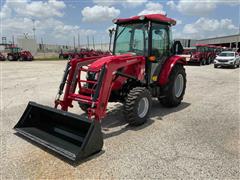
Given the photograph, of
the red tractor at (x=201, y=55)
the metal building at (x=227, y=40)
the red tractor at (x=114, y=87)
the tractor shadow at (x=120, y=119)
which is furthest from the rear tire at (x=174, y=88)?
the metal building at (x=227, y=40)

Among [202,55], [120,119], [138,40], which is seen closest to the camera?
[120,119]

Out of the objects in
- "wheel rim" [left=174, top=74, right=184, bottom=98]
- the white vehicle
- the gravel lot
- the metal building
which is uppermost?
the metal building

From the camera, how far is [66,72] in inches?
194

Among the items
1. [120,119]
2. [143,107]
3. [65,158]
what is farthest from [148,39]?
[65,158]

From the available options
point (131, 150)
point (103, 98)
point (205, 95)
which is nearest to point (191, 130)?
point (131, 150)

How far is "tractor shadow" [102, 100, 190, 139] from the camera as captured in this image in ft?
15.4

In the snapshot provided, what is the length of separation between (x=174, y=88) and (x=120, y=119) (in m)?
1.82

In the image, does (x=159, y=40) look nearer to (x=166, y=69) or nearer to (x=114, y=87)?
(x=166, y=69)

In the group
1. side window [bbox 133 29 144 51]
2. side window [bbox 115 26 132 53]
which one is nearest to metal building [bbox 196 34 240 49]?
side window [bbox 115 26 132 53]

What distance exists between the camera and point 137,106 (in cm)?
462

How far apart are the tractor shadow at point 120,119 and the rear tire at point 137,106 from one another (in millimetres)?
194

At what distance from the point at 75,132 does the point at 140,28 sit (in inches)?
117

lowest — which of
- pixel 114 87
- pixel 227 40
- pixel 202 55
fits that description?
pixel 114 87

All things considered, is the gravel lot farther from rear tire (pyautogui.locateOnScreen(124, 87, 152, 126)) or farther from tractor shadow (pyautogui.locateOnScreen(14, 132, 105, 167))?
rear tire (pyautogui.locateOnScreen(124, 87, 152, 126))
